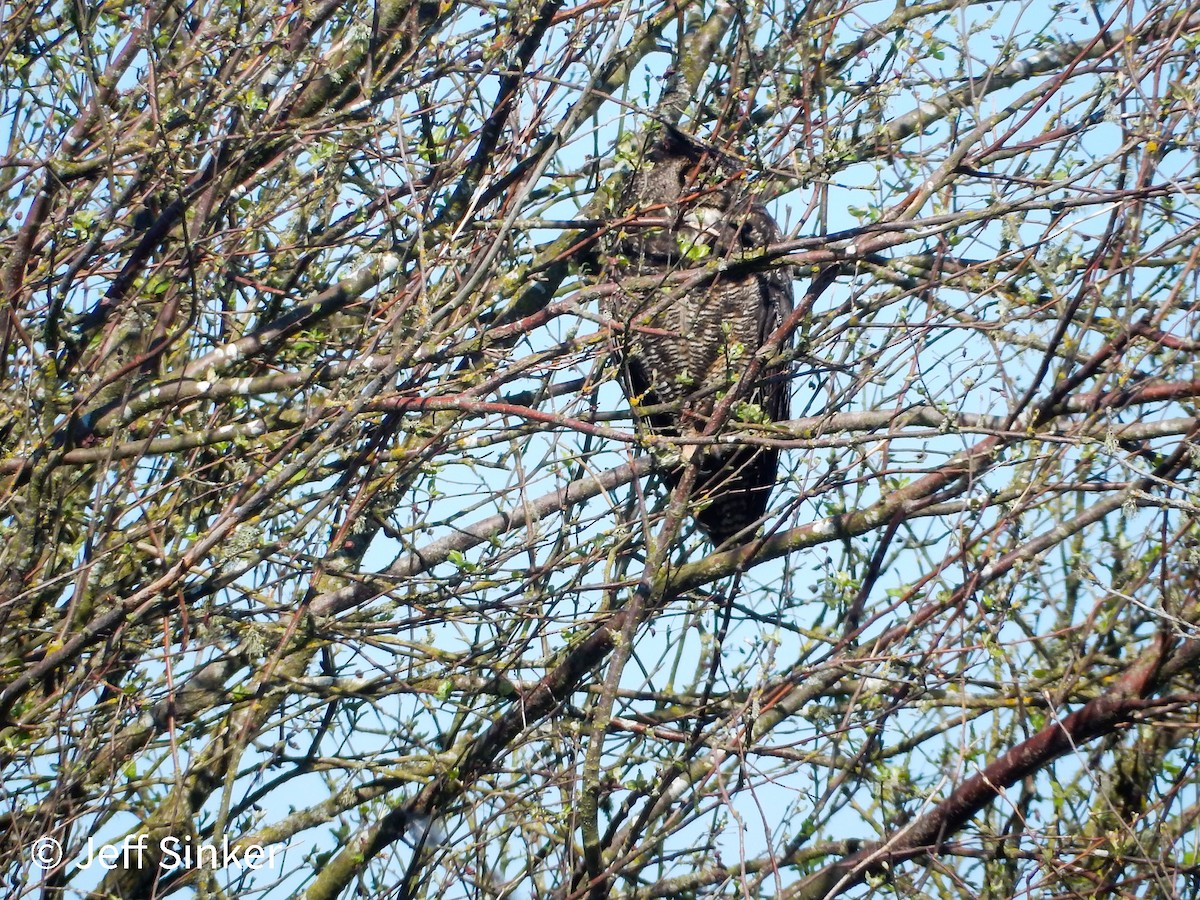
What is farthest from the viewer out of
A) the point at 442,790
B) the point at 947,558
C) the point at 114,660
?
the point at 442,790

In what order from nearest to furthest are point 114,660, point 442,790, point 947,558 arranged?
point 947,558, point 114,660, point 442,790

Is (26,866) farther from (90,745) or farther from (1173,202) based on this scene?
(1173,202)

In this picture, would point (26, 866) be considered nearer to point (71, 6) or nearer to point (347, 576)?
point (347, 576)

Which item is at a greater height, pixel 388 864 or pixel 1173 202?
pixel 1173 202

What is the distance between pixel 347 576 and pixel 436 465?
422mm

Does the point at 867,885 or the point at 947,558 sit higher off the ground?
the point at 947,558

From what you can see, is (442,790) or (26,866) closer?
(26,866)

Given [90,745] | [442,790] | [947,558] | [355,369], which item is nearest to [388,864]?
[442,790]

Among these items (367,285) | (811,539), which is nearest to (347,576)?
(367,285)

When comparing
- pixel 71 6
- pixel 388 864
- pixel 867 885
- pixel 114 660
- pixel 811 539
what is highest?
pixel 71 6

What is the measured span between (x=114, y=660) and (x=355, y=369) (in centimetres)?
109

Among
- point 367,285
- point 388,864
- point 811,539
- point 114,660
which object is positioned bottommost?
point 388,864

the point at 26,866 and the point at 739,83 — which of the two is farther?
the point at 739,83

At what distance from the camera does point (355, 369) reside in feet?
11.0
